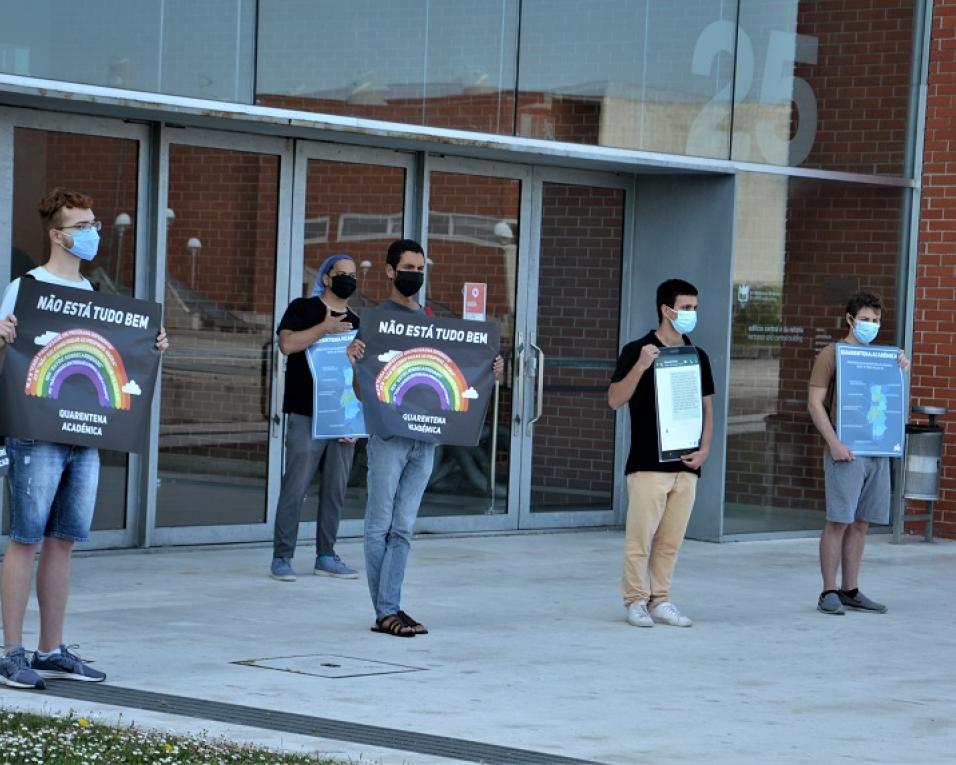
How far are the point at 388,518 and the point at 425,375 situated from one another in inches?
30.1

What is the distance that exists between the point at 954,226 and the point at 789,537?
2849 mm

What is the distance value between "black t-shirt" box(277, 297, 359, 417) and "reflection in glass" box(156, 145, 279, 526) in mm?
1251

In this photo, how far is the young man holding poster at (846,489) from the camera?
10.2 metres

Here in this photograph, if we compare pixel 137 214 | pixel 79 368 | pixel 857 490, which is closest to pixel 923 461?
pixel 857 490

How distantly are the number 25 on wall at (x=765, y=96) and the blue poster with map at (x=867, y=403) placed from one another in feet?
11.1

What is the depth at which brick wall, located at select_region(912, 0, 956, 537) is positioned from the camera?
14555 mm

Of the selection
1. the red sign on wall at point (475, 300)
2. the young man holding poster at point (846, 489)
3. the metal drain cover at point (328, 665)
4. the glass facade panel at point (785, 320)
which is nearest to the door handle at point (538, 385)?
the red sign on wall at point (475, 300)

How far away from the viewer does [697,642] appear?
913 cm

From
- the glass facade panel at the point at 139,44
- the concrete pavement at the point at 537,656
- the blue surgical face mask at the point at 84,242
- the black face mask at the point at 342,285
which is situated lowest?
the concrete pavement at the point at 537,656

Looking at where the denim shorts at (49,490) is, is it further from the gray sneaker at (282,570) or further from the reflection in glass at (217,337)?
the reflection in glass at (217,337)

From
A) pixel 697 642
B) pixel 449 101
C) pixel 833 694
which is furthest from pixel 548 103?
pixel 833 694

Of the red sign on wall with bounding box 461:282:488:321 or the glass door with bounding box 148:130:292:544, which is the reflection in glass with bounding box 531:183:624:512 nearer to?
the red sign on wall with bounding box 461:282:488:321

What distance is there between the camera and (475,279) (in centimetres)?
1313

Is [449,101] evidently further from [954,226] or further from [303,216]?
[954,226]
